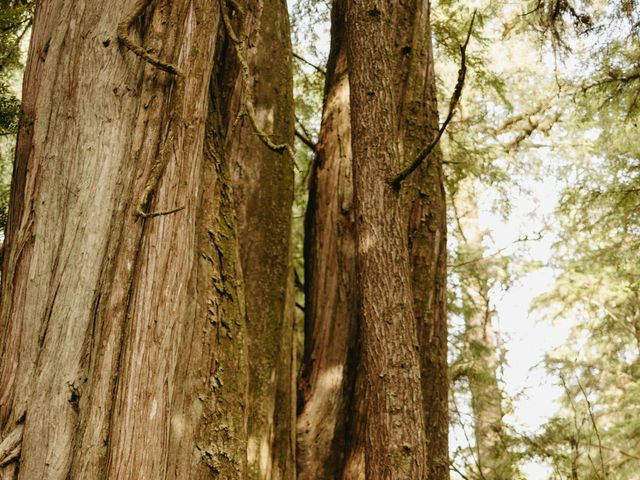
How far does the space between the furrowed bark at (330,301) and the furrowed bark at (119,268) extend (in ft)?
3.35

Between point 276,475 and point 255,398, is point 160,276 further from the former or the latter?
point 276,475

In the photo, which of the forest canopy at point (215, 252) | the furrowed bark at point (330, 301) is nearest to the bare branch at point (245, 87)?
the forest canopy at point (215, 252)

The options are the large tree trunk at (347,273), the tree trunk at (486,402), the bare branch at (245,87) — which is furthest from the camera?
the tree trunk at (486,402)

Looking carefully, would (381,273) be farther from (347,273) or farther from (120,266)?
(347,273)

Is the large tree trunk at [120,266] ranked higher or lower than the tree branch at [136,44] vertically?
lower

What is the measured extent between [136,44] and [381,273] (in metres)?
1.68

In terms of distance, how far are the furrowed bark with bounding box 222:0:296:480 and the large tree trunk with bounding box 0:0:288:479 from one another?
43 centimetres

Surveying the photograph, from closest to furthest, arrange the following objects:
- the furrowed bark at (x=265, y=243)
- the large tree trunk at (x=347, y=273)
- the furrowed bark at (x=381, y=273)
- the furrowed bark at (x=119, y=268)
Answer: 1. the furrowed bark at (x=119, y=268)
2. the furrowed bark at (x=381, y=273)
3. the furrowed bark at (x=265, y=243)
4. the large tree trunk at (x=347, y=273)

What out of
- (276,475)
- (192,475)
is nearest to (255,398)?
(276,475)

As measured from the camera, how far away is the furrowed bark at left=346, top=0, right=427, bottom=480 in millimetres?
2875

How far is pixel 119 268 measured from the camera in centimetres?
290

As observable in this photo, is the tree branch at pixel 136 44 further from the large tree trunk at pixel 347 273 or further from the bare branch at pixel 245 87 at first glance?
the large tree trunk at pixel 347 273

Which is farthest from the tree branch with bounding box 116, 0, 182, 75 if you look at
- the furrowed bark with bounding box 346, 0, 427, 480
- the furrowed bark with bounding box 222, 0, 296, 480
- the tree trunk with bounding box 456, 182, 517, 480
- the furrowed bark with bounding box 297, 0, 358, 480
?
the tree trunk with bounding box 456, 182, 517, 480

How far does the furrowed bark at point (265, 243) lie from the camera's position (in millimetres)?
3889
